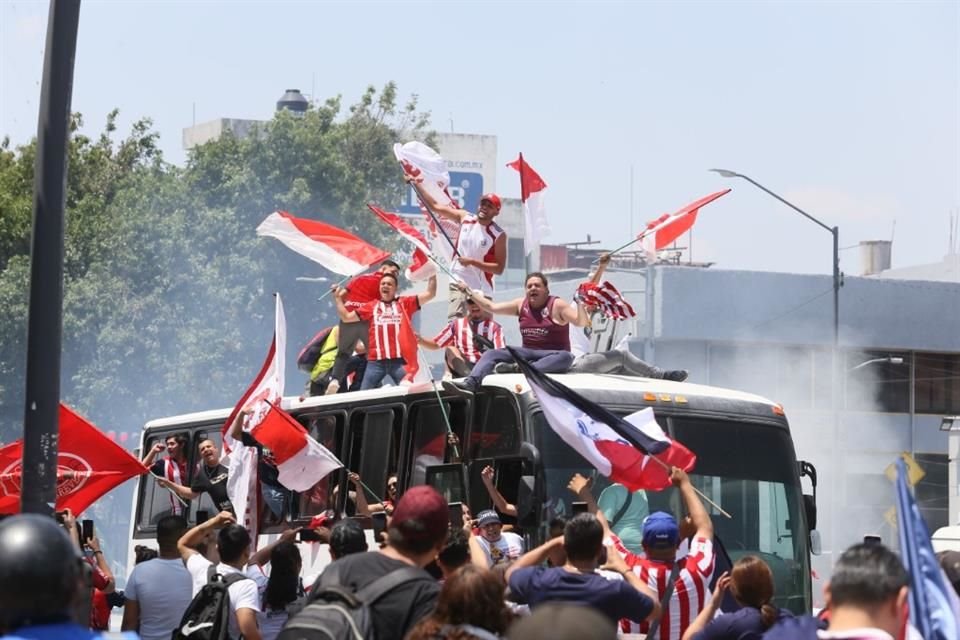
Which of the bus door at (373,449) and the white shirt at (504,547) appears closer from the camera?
the white shirt at (504,547)

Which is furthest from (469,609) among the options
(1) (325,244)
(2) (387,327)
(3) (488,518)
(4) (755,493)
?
(1) (325,244)

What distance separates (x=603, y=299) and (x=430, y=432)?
185 cm

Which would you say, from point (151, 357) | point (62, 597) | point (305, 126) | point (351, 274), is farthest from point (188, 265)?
point (62, 597)

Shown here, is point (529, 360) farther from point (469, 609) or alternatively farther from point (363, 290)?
point (469, 609)

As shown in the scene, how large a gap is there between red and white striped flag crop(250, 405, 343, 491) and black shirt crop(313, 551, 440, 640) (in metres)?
8.34

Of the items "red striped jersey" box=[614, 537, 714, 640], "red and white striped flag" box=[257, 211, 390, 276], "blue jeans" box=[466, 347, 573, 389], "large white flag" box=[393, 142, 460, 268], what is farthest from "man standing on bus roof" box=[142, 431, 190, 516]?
"red striped jersey" box=[614, 537, 714, 640]

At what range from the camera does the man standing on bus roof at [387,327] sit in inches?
656

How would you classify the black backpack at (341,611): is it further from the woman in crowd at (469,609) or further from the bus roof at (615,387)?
the bus roof at (615,387)

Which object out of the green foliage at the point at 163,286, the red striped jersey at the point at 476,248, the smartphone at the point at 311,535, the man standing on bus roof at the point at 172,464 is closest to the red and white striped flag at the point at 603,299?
the red striped jersey at the point at 476,248

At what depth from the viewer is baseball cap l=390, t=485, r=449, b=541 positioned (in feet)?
21.0

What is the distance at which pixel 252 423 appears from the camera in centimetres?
1516

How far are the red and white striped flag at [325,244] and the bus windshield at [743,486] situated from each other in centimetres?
404

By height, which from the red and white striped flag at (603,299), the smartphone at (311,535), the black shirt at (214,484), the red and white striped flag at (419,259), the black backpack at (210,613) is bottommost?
the black shirt at (214,484)

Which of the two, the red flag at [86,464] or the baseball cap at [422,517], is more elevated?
the baseball cap at [422,517]
